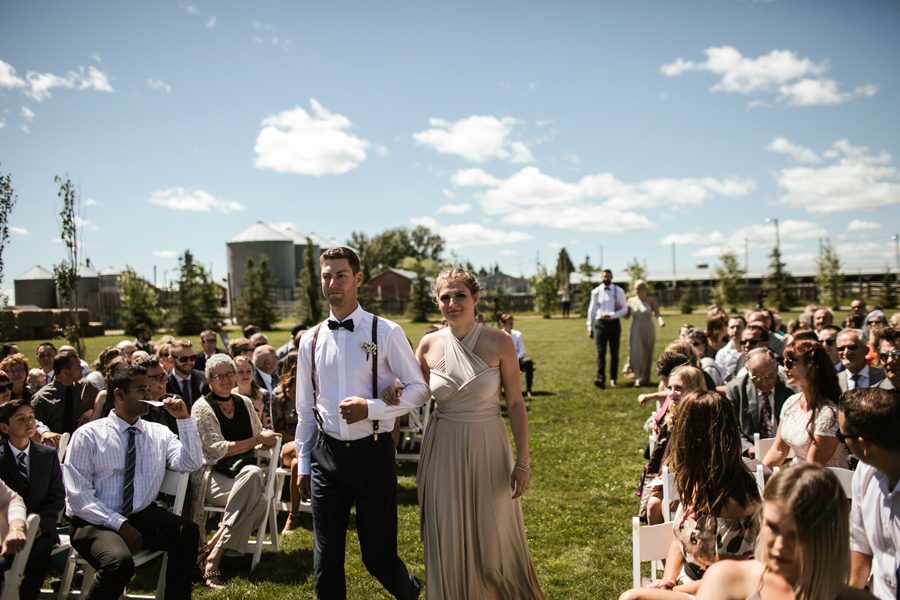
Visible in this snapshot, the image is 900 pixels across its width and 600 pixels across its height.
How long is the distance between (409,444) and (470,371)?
20.0 ft

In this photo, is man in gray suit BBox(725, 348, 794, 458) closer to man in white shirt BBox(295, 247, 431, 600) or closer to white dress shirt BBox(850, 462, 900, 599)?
white dress shirt BBox(850, 462, 900, 599)

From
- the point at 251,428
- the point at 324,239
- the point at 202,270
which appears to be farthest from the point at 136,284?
the point at 251,428

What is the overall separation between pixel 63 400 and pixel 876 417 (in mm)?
7523

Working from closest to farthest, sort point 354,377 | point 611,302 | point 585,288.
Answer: point 354,377
point 611,302
point 585,288

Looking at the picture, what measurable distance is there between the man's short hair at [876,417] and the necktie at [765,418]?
343 cm

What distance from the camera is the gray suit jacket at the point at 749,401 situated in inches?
243

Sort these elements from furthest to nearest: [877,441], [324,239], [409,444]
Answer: [324,239], [409,444], [877,441]

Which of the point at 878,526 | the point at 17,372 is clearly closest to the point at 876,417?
the point at 878,526

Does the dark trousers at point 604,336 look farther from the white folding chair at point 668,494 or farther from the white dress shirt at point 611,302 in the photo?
the white folding chair at point 668,494

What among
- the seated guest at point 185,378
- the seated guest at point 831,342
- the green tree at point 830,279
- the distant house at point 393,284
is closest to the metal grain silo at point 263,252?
the distant house at point 393,284

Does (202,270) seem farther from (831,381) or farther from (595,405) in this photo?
(831,381)

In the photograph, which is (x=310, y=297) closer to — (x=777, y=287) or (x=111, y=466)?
(x=777, y=287)

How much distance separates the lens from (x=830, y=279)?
5122cm

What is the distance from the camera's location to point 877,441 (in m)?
2.88
